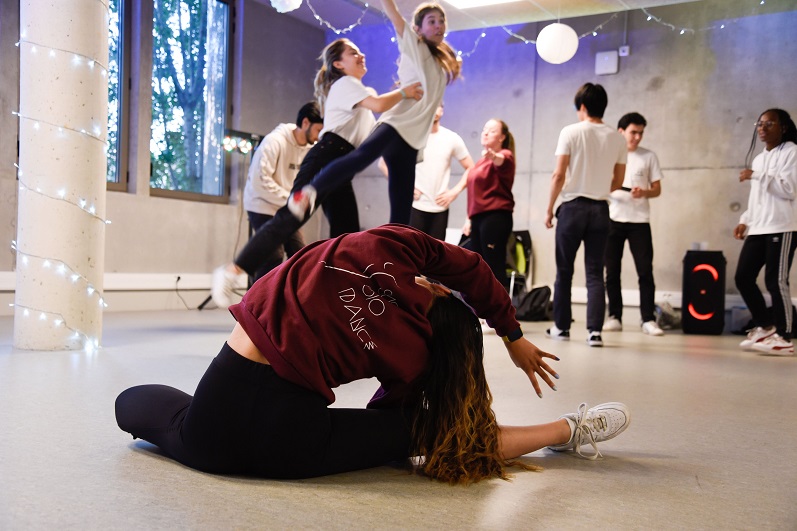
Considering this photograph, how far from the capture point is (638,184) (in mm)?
6090

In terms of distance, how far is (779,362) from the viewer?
4.11 metres

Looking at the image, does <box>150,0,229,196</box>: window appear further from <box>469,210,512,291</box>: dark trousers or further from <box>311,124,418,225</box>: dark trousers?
<box>311,124,418,225</box>: dark trousers

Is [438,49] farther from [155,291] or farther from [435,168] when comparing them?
[155,291]

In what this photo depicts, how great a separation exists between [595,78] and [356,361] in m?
6.46

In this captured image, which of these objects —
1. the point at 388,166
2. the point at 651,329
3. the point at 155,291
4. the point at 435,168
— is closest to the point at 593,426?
the point at 388,166

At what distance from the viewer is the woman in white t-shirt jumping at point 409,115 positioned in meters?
3.33

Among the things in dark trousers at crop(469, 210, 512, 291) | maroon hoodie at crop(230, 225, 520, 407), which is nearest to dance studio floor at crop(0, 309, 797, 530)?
maroon hoodie at crop(230, 225, 520, 407)

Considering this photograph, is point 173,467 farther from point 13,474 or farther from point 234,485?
point 13,474

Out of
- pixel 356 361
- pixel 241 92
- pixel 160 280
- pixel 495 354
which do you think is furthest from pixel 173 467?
pixel 241 92

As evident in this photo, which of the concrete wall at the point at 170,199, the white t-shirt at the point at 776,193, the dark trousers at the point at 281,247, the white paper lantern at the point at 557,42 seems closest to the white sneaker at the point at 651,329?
the white t-shirt at the point at 776,193

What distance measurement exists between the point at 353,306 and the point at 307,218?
5.85ft

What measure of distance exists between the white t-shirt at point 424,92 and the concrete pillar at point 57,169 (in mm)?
1454

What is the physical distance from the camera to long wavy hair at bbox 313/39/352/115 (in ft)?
12.2

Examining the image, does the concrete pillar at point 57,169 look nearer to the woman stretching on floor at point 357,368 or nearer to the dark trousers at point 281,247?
the dark trousers at point 281,247
